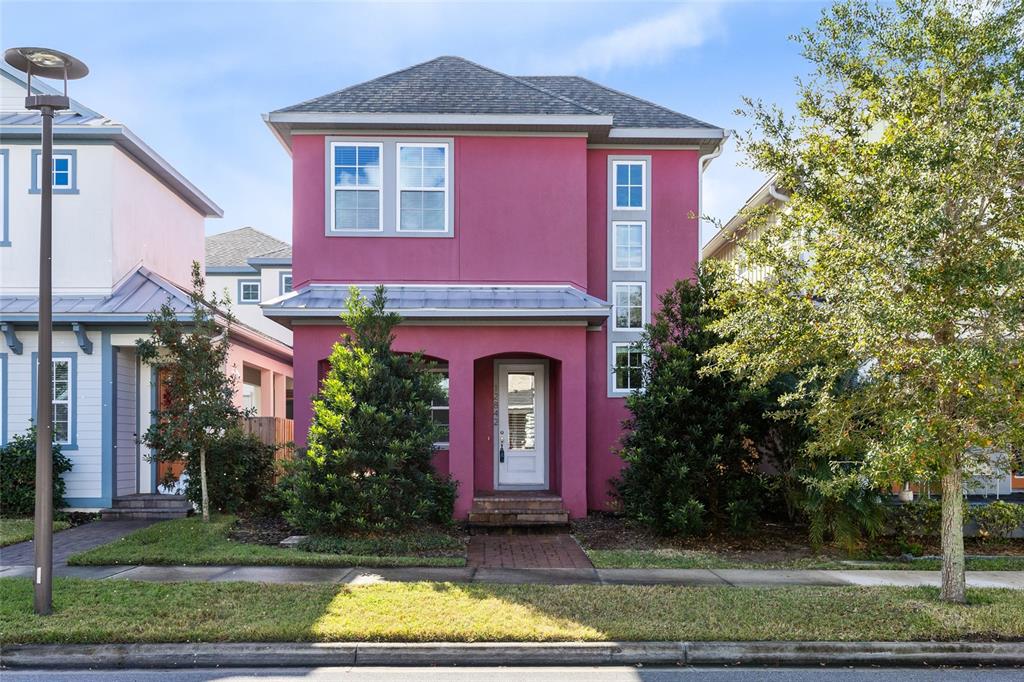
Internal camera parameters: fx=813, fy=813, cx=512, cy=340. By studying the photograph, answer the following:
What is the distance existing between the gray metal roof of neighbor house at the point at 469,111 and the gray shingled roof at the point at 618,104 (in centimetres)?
2

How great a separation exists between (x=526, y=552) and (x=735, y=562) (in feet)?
9.24

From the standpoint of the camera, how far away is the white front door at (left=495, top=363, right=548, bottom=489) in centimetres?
1527

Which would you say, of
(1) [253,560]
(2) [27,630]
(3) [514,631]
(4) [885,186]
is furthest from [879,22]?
(2) [27,630]

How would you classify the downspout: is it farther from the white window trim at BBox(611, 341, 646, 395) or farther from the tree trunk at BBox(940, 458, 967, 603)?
the tree trunk at BBox(940, 458, 967, 603)

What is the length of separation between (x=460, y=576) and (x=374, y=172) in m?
7.91

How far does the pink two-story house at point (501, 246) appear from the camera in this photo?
45.6 feet

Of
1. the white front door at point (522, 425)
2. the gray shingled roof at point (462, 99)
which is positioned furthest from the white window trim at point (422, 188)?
the white front door at point (522, 425)

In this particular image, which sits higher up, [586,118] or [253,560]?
[586,118]

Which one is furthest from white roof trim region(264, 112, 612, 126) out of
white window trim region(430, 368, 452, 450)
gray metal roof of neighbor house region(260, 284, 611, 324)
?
white window trim region(430, 368, 452, 450)

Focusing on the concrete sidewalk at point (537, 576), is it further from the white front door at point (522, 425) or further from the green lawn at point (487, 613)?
the white front door at point (522, 425)

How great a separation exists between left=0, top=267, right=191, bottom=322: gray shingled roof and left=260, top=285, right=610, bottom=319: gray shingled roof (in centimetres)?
244

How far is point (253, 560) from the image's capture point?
33.4 ft

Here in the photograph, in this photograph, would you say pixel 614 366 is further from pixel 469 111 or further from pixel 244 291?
pixel 244 291

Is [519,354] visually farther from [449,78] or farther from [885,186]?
[885,186]
